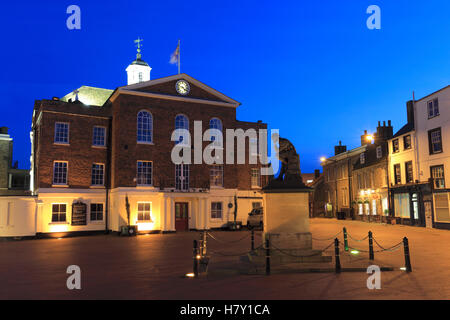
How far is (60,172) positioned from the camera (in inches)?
1109

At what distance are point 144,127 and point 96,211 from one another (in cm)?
768

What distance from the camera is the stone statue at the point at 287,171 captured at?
12.8m

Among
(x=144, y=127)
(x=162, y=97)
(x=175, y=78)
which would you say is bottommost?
(x=144, y=127)

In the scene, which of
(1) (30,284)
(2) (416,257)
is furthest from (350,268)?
(1) (30,284)

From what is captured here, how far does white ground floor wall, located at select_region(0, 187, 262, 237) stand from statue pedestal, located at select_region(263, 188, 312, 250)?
57.6ft

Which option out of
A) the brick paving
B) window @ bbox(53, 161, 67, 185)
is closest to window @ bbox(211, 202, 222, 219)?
window @ bbox(53, 161, 67, 185)

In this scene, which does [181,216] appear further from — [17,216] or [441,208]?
[441,208]

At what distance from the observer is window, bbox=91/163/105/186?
29656 mm

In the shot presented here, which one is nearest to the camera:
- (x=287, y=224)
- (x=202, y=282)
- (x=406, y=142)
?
(x=202, y=282)

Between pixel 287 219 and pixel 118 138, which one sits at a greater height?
pixel 118 138

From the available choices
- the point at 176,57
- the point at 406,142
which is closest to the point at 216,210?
the point at 176,57

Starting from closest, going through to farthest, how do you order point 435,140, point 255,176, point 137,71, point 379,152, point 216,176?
point 435,140 → point 216,176 → point 255,176 → point 379,152 → point 137,71

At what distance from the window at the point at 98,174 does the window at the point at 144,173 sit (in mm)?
3022

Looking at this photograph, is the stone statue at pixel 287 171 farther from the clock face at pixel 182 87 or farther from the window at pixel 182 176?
the clock face at pixel 182 87
